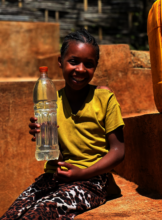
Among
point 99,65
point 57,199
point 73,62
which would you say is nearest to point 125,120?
point 99,65

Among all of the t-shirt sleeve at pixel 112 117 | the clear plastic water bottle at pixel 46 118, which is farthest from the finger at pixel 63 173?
the t-shirt sleeve at pixel 112 117

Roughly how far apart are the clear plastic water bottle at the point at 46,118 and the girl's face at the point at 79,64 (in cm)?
19

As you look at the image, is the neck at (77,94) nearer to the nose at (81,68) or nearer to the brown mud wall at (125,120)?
the nose at (81,68)

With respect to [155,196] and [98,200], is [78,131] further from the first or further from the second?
[155,196]

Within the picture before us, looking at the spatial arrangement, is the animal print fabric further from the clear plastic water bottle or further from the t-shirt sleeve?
the t-shirt sleeve

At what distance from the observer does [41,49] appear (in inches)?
212

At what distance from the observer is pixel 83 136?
230 centimetres

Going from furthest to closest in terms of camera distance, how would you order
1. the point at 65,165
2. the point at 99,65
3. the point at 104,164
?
the point at 99,65, the point at 104,164, the point at 65,165

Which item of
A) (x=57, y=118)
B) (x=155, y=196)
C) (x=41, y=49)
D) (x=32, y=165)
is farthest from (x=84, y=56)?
(x=41, y=49)

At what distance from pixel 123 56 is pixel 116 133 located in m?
1.74

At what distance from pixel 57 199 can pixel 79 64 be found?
0.97m

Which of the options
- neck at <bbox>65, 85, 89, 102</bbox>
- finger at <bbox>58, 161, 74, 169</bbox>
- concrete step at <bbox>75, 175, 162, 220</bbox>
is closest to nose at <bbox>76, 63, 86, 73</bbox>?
neck at <bbox>65, 85, 89, 102</bbox>

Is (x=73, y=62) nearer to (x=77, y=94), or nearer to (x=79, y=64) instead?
(x=79, y=64)

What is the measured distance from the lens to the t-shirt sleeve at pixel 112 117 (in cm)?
224
